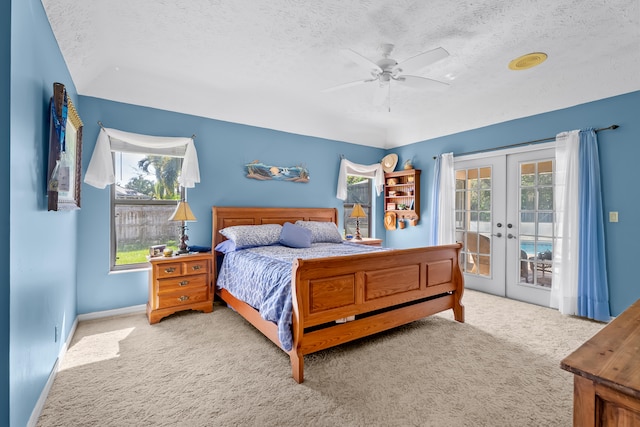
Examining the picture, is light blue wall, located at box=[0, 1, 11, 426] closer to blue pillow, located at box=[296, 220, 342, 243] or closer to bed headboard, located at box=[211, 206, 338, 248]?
bed headboard, located at box=[211, 206, 338, 248]

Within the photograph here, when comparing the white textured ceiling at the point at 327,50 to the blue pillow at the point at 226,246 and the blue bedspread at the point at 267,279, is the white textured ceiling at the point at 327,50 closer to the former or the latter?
the blue pillow at the point at 226,246

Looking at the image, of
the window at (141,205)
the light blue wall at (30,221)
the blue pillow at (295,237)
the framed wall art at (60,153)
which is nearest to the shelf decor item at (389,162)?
the blue pillow at (295,237)

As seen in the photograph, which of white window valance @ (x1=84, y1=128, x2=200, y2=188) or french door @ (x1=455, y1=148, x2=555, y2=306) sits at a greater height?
white window valance @ (x1=84, y1=128, x2=200, y2=188)

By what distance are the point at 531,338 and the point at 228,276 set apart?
3213mm

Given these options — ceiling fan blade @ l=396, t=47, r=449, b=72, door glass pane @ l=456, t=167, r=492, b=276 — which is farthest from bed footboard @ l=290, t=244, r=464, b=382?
ceiling fan blade @ l=396, t=47, r=449, b=72

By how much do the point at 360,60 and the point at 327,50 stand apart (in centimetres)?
51

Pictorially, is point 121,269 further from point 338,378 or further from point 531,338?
point 531,338

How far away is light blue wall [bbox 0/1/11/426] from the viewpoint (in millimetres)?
1385

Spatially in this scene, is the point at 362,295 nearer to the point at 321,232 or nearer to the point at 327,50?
the point at 321,232

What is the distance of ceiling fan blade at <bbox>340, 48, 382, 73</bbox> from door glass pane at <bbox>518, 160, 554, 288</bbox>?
276 centimetres

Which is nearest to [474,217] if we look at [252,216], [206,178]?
[252,216]

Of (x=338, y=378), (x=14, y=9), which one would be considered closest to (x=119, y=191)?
(x=14, y=9)

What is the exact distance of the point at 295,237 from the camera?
399 cm

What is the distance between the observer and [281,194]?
4730 mm
